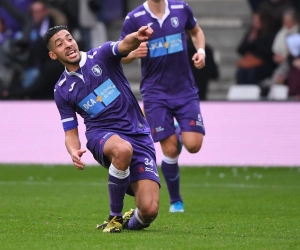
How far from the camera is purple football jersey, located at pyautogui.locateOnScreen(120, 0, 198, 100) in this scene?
33.9ft

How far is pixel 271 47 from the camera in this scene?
17031 mm

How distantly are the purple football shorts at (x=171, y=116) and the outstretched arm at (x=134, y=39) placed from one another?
2.51 m

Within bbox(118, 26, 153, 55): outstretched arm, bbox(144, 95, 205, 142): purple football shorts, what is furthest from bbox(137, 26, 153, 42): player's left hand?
bbox(144, 95, 205, 142): purple football shorts

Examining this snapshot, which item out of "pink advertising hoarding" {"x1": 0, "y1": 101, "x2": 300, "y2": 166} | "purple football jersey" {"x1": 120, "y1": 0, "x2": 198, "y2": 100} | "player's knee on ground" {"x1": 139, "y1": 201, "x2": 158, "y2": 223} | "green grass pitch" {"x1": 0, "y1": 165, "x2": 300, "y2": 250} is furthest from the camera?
"pink advertising hoarding" {"x1": 0, "y1": 101, "x2": 300, "y2": 166}

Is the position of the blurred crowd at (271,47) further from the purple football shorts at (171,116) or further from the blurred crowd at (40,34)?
the purple football shorts at (171,116)

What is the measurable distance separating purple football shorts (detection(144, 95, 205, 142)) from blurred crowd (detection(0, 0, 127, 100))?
7.77 meters

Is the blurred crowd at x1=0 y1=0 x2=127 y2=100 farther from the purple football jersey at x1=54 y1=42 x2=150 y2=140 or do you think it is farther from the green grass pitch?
the purple football jersey at x1=54 y1=42 x2=150 y2=140

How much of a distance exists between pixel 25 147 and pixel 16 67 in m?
2.50

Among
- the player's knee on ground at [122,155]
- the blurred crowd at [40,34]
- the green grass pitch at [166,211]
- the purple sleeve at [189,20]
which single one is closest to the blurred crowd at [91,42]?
the blurred crowd at [40,34]

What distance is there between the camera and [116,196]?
7777 mm

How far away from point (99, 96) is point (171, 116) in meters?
2.49

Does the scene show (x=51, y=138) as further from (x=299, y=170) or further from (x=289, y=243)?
(x=289, y=243)

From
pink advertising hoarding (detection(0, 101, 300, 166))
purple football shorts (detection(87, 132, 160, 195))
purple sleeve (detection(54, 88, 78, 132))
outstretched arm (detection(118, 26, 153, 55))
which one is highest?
outstretched arm (detection(118, 26, 153, 55))

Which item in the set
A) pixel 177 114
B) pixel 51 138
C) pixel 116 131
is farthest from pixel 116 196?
pixel 51 138
